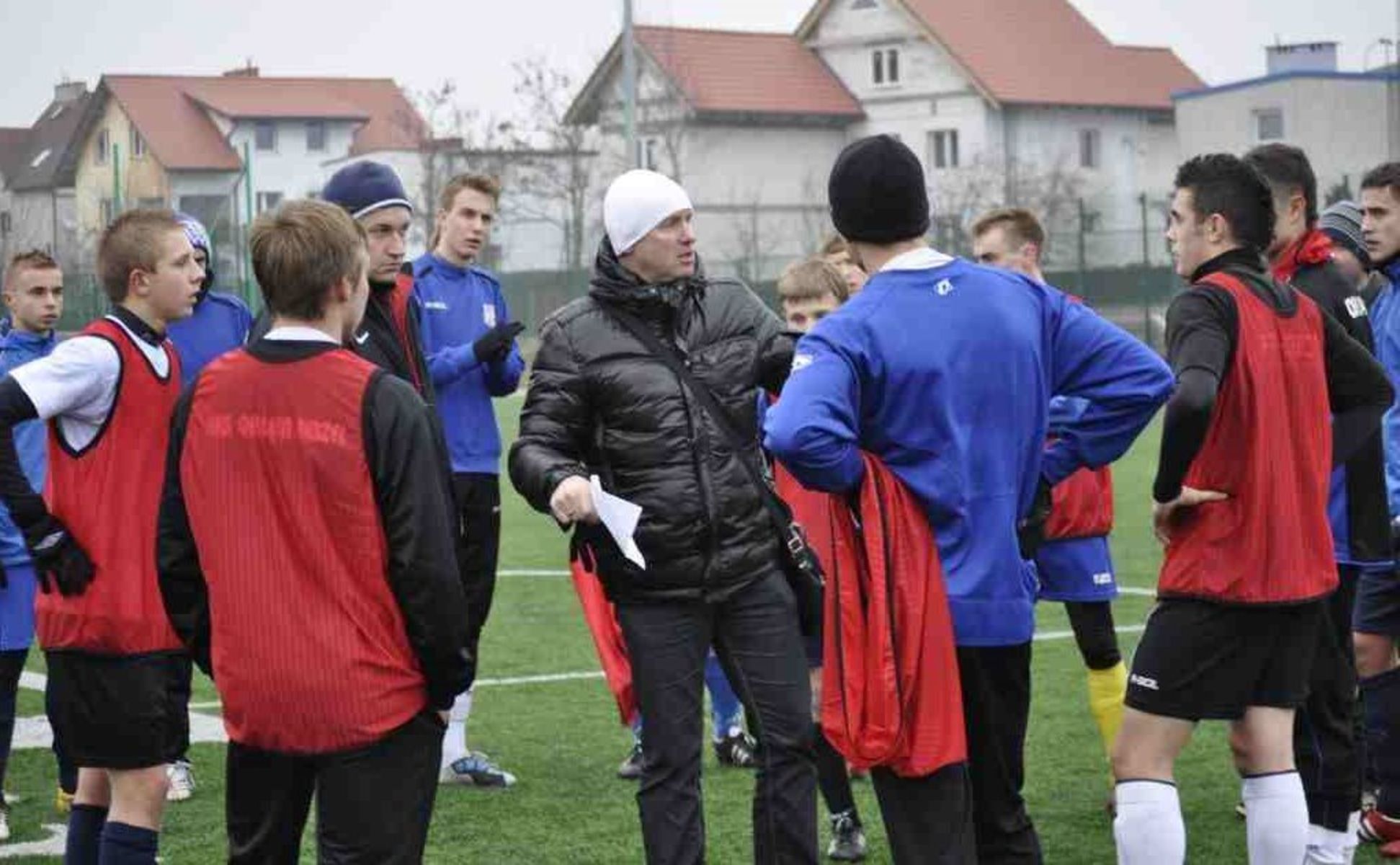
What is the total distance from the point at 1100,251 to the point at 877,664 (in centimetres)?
3613

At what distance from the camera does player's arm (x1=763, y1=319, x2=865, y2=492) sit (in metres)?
4.83

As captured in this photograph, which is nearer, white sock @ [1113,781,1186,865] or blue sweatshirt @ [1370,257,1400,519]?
white sock @ [1113,781,1186,865]

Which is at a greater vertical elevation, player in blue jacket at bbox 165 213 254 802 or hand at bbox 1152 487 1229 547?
player in blue jacket at bbox 165 213 254 802

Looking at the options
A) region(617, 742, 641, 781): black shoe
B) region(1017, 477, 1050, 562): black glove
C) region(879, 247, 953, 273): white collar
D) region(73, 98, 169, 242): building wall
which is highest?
region(73, 98, 169, 242): building wall

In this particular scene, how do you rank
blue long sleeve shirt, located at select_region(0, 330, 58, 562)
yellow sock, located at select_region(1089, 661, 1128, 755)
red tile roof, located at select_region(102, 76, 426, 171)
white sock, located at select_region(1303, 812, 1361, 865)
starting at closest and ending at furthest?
white sock, located at select_region(1303, 812, 1361, 865)
yellow sock, located at select_region(1089, 661, 1128, 755)
blue long sleeve shirt, located at select_region(0, 330, 58, 562)
red tile roof, located at select_region(102, 76, 426, 171)

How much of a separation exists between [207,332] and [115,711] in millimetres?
2254

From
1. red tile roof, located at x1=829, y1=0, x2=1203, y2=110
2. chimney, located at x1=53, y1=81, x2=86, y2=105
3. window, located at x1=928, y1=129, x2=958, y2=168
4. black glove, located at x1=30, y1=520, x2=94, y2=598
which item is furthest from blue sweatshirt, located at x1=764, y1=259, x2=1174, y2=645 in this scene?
window, located at x1=928, y1=129, x2=958, y2=168

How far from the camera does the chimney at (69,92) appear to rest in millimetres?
25391

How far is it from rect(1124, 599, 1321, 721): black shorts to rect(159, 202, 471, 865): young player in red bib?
204 centimetres

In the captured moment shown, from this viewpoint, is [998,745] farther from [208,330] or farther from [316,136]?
[316,136]

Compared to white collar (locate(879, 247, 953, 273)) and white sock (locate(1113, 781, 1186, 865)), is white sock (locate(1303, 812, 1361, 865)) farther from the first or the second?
white collar (locate(879, 247, 953, 273))

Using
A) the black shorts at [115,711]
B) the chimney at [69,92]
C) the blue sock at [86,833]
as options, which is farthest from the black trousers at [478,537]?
the chimney at [69,92]

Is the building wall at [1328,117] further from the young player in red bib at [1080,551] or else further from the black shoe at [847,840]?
the black shoe at [847,840]

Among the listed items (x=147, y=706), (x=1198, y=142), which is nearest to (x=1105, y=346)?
(x=147, y=706)
